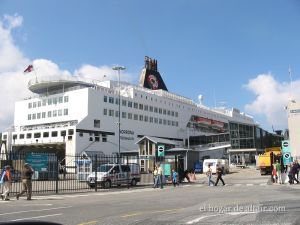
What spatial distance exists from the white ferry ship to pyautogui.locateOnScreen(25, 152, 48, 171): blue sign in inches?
1737

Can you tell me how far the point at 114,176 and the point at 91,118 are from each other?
47.7 meters

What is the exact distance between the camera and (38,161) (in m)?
24.8

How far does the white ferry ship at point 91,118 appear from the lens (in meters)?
74.4

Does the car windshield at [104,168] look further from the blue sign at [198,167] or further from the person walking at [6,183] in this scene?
the blue sign at [198,167]

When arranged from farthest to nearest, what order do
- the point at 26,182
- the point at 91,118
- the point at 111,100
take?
the point at 111,100 → the point at 91,118 → the point at 26,182

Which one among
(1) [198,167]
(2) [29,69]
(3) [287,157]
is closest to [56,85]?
(2) [29,69]

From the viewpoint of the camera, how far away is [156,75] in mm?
109812

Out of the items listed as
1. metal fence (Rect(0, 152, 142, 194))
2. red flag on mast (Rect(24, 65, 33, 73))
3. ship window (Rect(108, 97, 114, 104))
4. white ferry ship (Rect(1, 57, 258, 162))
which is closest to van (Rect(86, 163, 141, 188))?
metal fence (Rect(0, 152, 142, 194))

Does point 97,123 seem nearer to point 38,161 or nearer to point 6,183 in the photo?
point 38,161

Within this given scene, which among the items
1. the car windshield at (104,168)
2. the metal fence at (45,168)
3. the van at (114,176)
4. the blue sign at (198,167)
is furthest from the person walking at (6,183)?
the blue sign at (198,167)

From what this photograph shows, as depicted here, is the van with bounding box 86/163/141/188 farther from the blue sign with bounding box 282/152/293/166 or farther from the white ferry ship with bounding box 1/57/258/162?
the white ferry ship with bounding box 1/57/258/162

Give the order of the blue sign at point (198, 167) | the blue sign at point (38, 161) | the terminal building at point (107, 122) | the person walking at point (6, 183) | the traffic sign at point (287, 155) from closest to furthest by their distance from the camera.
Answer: the person walking at point (6, 183) < the blue sign at point (38, 161) < the traffic sign at point (287, 155) < the blue sign at point (198, 167) < the terminal building at point (107, 122)

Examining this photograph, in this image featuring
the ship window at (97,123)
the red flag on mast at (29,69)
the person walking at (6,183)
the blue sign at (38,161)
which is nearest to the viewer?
the person walking at (6,183)

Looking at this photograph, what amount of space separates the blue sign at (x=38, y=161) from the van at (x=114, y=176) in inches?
117
